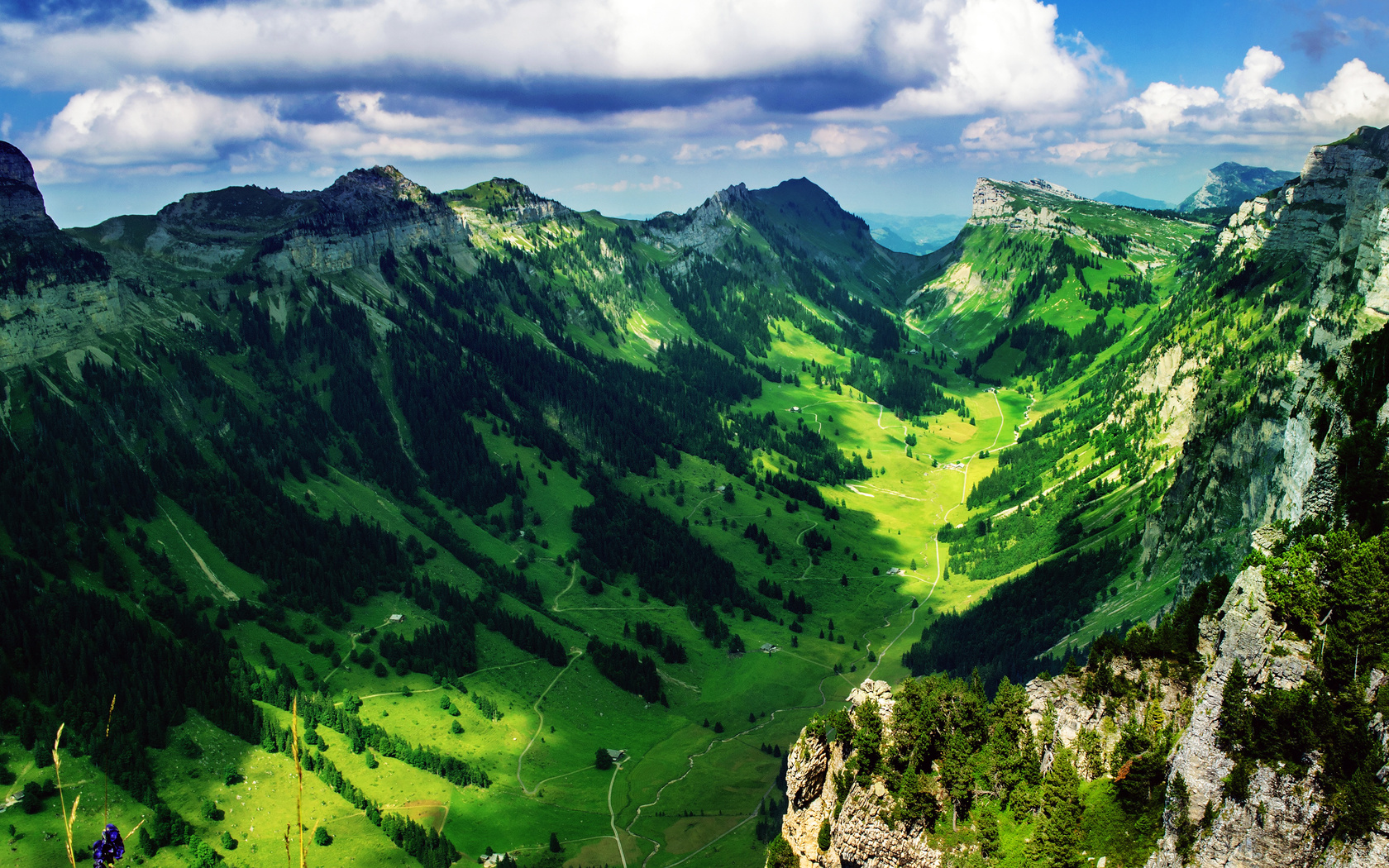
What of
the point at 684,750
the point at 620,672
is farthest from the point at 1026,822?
the point at 620,672

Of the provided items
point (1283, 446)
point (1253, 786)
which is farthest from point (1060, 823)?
point (1283, 446)

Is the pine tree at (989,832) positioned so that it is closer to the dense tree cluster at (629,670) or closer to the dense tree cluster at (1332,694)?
the dense tree cluster at (1332,694)

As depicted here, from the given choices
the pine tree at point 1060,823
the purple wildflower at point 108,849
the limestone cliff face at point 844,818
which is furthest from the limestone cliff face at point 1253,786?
the purple wildflower at point 108,849

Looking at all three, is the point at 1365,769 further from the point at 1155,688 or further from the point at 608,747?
the point at 608,747

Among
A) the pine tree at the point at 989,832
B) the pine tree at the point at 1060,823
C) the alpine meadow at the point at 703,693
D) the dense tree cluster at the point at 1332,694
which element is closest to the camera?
the dense tree cluster at the point at 1332,694

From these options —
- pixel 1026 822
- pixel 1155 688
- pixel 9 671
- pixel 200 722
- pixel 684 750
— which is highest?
pixel 1155 688

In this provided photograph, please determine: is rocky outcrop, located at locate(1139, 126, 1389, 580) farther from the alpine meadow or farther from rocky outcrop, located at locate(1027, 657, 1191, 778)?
rocky outcrop, located at locate(1027, 657, 1191, 778)

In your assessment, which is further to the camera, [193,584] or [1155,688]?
[193,584]

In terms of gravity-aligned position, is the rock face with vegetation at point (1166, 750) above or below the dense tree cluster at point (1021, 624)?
above
